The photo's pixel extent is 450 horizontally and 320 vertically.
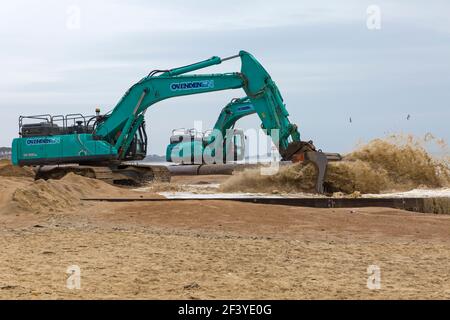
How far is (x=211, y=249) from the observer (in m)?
10.1

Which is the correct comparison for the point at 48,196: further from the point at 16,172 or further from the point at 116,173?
the point at 16,172

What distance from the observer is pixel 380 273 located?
841 centimetres

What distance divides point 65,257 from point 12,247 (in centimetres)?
144

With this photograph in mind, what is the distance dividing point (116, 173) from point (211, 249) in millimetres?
16170

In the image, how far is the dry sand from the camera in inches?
293

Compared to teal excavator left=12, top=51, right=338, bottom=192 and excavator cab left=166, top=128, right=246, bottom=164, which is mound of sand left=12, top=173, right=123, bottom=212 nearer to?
teal excavator left=12, top=51, right=338, bottom=192

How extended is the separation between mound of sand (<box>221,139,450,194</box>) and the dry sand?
5.18m

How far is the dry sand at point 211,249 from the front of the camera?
7.44 meters

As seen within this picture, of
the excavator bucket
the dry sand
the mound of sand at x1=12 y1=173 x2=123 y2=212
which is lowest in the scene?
the dry sand

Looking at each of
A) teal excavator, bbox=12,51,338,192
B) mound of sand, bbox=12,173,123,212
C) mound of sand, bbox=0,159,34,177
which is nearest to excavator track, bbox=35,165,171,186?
teal excavator, bbox=12,51,338,192

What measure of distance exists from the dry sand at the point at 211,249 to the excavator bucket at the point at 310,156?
4559 mm

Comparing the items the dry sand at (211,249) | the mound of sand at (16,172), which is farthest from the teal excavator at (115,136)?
the dry sand at (211,249)

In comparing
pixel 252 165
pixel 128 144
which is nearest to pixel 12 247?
pixel 128 144
